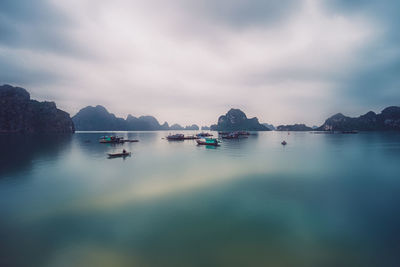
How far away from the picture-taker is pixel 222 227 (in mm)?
14062

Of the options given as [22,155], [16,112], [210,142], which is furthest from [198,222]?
[16,112]

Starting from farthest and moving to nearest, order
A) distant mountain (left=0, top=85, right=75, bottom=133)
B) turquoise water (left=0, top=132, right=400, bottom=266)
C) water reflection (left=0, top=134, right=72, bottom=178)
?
distant mountain (left=0, top=85, right=75, bottom=133), water reflection (left=0, top=134, right=72, bottom=178), turquoise water (left=0, top=132, right=400, bottom=266)

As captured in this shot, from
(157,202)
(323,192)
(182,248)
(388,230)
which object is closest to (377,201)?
(323,192)

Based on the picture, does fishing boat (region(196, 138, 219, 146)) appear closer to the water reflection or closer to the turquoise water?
the turquoise water

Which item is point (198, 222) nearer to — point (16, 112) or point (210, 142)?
point (210, 142)

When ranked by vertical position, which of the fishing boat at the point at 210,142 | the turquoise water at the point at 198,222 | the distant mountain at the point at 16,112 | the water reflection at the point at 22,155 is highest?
the distant mountain at the point at 16,112

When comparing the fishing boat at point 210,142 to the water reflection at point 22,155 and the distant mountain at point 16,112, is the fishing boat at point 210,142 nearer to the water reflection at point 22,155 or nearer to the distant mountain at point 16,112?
the water reflection at point 22,155

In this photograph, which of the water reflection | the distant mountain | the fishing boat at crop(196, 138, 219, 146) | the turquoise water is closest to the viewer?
the turquoise water

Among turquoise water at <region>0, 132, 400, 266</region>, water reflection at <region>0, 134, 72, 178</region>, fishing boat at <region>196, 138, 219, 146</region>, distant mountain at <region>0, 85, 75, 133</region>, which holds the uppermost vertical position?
distant mountain at <region>0, 85, 75, 133</region>

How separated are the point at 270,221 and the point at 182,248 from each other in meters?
8.32

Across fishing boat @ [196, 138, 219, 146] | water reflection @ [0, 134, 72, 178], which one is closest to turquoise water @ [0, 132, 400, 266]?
water reflection @ [0, 134, 72, 178]

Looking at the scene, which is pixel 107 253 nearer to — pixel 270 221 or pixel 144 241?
pixel 144 241

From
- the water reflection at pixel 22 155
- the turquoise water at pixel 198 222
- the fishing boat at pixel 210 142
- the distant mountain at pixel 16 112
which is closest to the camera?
the turquoise water at pixel 198 222

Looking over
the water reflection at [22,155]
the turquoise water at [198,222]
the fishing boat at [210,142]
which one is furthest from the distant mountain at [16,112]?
the turquoise water at [198,222]
